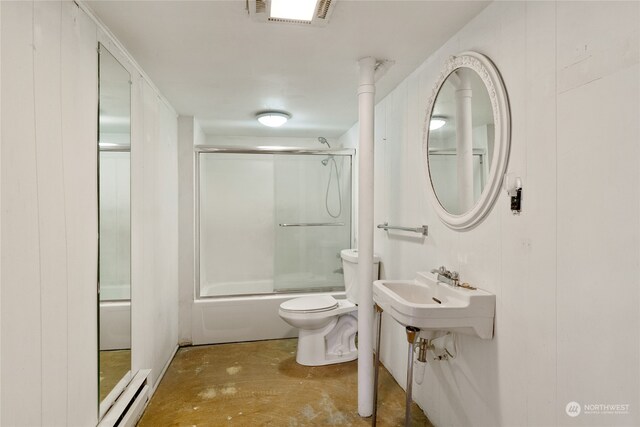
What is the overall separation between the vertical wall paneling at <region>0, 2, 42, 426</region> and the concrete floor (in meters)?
1.12

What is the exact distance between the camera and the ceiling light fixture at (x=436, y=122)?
5.99ft

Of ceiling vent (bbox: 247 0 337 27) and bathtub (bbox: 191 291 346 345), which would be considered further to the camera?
bathtub (bbox: 191 291 346 345)

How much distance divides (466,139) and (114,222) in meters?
1.88

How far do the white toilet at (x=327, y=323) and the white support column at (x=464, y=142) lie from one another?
117cm

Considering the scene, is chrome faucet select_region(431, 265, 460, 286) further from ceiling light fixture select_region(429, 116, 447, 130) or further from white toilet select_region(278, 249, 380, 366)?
white toilet select_region(278, 249, 380, 366)

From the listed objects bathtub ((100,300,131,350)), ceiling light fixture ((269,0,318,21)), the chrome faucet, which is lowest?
bathtub ((100,300,131,350))

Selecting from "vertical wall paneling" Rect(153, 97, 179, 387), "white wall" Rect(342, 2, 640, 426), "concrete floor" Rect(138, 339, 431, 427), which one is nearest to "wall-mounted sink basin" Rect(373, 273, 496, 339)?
"white wall" Rect(342, 2, 640, 426)

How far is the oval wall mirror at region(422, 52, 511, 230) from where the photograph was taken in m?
1.39

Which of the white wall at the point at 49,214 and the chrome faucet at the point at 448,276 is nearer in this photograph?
the white wall at the point at 49,214

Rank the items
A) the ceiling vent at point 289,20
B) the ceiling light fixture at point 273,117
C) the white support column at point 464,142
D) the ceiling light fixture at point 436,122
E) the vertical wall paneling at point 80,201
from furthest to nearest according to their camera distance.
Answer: the ceiling light fixture at point 273,117
the ceiling light fixture at point 436,122
the white support column at point 464,142
the ceiling vent at point 289,20
the vertical wall paneling at point 80,201

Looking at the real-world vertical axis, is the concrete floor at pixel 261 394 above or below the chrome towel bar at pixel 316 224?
below

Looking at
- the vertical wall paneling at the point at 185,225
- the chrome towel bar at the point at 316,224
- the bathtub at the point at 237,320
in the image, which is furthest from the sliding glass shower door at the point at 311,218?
the vertical wall paneling at the point at 185,225

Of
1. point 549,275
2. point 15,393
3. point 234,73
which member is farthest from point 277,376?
point 234,73

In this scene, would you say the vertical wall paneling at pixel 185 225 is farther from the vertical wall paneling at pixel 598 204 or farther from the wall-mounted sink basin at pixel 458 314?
the vertical wall paneling at pixel 598 204
